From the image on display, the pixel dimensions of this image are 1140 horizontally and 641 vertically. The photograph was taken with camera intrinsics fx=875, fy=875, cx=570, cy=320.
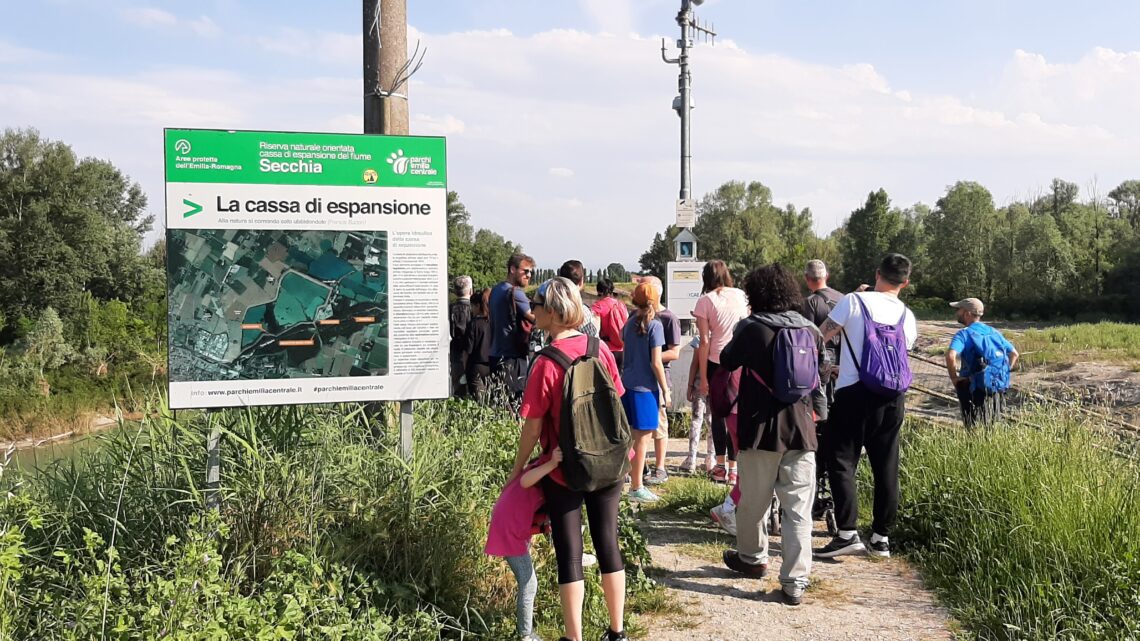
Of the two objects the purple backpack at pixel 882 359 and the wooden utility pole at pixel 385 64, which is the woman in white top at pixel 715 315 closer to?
the purple backpack at pixel 882 359

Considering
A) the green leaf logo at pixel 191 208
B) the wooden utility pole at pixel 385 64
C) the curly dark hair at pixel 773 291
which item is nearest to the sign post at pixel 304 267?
the green leaf logo at pixel 191 208

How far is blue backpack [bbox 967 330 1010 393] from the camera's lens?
7801mm

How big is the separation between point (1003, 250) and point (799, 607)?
190 ft

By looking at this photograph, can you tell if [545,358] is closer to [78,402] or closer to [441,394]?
[441,394]

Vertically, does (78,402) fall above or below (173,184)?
below

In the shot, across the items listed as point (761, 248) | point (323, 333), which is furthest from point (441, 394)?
point (761, 248)

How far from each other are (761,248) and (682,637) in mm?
74813

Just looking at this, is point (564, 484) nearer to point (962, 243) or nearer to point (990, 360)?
point (990, 360)

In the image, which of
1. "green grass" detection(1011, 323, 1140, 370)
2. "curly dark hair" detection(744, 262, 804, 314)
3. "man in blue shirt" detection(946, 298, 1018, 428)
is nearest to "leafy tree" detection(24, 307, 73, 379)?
"man in blue shirt" detection(946, 298, 1018, 428)

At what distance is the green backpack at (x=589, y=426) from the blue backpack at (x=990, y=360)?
5321mm

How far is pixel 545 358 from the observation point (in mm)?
3717

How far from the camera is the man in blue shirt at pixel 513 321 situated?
8.00 m

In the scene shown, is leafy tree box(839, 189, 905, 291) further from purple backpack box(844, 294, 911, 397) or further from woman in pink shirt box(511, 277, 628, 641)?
woman in pink shirt box(511, 277, 628, 641)

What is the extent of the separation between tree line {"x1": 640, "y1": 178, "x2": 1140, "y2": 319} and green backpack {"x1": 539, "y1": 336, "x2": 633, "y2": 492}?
4678cm
